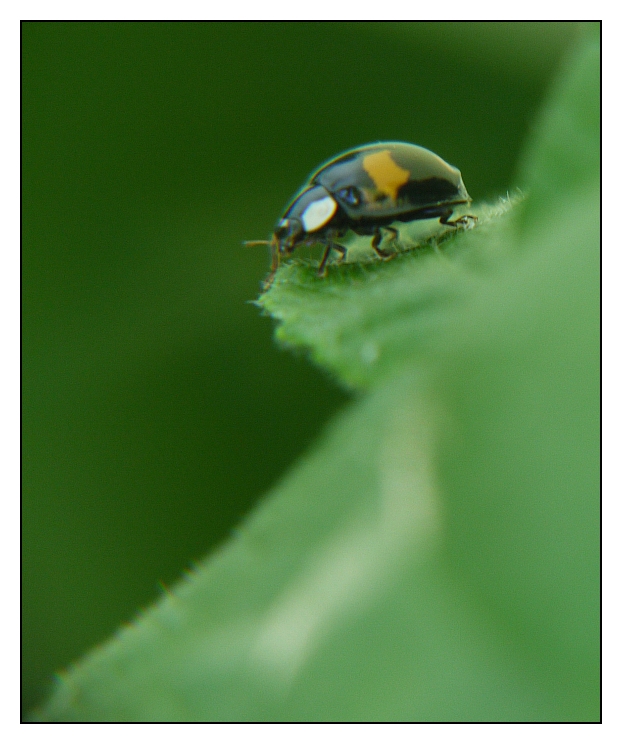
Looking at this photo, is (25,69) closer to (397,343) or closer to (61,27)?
(61,27)

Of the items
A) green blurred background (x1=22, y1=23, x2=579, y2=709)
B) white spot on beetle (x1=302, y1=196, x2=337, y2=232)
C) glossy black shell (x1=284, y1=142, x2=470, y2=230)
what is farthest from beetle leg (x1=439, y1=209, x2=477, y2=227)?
green blurred background (x1=22, y1=23, x2=579, y2=709)

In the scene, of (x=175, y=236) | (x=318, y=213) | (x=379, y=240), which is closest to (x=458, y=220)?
(x=379, y=240)

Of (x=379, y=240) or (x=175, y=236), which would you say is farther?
(x=175, y=236)

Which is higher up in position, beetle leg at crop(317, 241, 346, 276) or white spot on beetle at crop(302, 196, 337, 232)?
white spot on beetle at crop(302, 196, 337, 232)

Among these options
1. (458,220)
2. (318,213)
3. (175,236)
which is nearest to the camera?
(458,220)

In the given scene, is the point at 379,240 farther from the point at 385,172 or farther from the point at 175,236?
the point at 175,236

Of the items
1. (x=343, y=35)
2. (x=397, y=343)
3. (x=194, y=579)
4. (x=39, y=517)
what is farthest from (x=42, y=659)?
(x=343, y=35)

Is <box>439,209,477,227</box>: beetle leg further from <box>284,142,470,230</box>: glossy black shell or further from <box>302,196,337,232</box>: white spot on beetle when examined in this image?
<box>302,196,337,232</box>: white spot on beetle
